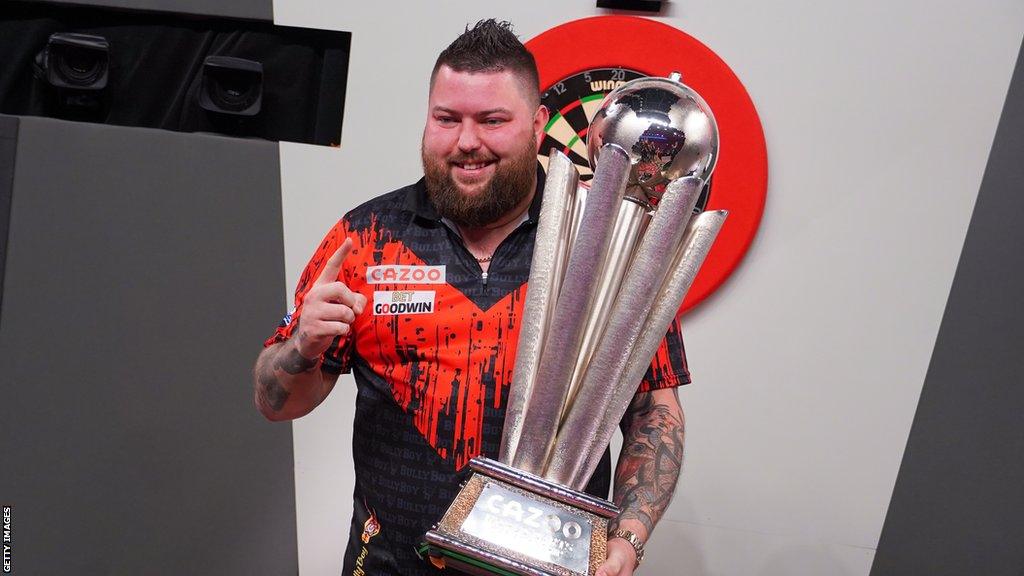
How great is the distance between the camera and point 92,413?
2.21 metres

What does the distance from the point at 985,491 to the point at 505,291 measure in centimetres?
135

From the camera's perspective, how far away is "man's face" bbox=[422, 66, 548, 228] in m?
1.40

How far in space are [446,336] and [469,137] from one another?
1.05ft

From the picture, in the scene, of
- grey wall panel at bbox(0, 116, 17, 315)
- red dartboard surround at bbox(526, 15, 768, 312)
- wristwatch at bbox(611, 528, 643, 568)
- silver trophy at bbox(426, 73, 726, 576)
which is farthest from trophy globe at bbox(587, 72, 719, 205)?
grey wall panel at bbox(0, 116, 17, 315)

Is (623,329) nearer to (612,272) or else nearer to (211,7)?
(612,272)

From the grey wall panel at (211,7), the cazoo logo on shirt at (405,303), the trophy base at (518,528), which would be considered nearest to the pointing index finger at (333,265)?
the cazoo logo on shirt at (405,303)

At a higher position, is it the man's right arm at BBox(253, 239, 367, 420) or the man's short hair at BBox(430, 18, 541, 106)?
the man's short hair at BBox(430, 18, 541, 106)

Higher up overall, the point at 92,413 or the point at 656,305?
the point at 656,305

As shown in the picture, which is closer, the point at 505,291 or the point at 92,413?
the point at 505,291

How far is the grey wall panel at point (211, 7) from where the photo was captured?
219 cm

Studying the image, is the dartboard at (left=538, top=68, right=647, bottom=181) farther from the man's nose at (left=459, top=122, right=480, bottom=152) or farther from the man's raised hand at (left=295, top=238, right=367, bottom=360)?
the man's raised hand at (left=295, top=238, right=367, bottom=360)

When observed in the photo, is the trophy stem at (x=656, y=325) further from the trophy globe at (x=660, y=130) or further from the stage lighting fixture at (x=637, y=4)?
the stage lighting fixture at (x=637, y=4)

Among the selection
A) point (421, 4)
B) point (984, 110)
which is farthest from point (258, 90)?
point (984, 110)

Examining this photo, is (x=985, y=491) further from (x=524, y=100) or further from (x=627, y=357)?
(x=524, y=100)
